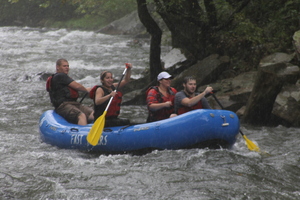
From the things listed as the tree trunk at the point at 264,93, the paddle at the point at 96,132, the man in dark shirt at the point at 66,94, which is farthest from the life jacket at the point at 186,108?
the tree trunk at the point at 264,93

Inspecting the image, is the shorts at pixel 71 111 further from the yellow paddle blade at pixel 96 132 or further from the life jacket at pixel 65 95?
the yellow paddle blade at pixel 96 132

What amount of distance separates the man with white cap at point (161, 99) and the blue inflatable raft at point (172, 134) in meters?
0.35

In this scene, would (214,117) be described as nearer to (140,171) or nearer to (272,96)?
(140,171)

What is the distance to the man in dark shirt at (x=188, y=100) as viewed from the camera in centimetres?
548

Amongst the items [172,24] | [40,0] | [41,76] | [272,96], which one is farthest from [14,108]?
[40,0]

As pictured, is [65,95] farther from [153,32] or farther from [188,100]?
[153,32]

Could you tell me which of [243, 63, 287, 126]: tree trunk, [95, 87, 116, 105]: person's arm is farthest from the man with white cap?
[243, 63, 287, 126]: tree trunk

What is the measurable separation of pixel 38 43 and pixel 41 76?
7942 mm

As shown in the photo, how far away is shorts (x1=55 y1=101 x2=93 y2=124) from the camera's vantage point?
239 inches

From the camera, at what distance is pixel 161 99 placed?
18.9ft

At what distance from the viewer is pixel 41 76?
11.9 metres

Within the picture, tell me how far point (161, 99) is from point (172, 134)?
0.69m

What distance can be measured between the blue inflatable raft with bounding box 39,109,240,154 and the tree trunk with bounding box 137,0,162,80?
14.6ft

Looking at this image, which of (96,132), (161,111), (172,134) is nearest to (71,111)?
(96,132)
